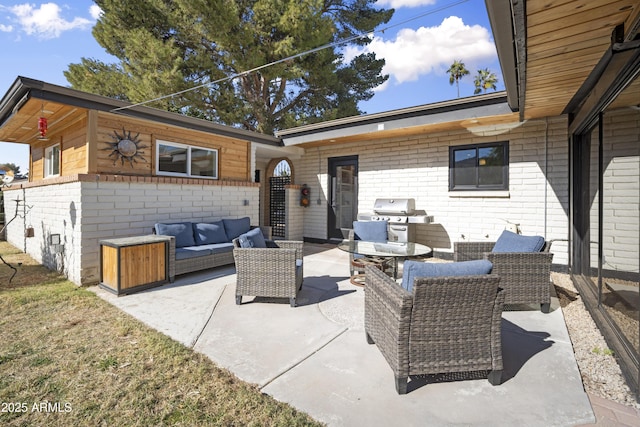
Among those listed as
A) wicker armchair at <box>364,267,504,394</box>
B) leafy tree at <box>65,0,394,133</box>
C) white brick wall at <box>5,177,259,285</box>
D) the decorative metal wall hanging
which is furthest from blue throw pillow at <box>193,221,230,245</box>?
wicker armchair at <box>364,267,504,394</box>

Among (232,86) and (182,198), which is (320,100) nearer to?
(232,86)

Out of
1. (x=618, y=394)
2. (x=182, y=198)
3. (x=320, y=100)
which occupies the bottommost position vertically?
(x=618, y=394)

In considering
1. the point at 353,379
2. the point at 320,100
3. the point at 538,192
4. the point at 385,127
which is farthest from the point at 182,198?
the point at 320,100

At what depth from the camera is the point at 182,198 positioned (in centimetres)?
591

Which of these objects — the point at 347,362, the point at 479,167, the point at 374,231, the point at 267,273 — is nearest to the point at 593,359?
the point at 347,362

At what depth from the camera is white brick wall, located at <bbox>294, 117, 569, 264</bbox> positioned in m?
5.59

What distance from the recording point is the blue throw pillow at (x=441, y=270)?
6.79ft

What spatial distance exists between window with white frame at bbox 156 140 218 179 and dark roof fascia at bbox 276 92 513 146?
2133 mm

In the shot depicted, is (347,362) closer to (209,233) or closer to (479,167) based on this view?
(209,233)

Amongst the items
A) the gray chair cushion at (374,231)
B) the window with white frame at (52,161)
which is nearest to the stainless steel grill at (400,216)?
the gray chair cushion at (374,231)

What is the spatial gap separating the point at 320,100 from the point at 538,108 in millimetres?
8024

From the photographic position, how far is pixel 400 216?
6.76 metres

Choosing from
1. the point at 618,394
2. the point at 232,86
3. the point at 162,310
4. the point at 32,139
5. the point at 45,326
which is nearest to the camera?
the point at 618,394

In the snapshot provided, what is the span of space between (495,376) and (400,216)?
4807 mm
